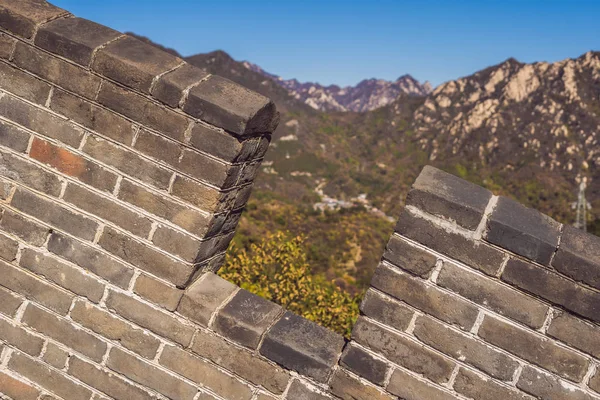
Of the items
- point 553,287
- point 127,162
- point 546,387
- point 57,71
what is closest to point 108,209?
point 127,162

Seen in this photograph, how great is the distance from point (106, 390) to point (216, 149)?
1.28 m

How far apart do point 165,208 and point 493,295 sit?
1.43 meters

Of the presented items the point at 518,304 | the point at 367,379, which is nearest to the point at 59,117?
the point at 367,379

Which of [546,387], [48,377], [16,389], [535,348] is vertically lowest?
[16,389]

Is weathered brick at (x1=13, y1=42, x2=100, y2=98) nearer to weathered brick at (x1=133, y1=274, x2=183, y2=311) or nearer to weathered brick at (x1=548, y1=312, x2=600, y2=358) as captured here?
weathered brick at (x1=133, y1=274, x2=183, y2=311)

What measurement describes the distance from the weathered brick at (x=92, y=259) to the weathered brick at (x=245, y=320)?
0.48m

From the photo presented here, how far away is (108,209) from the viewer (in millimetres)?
1898

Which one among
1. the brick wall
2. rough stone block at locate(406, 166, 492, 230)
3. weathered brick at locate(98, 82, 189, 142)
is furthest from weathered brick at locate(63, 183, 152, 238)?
rough stone block at locate(406, 166, 492, 230)

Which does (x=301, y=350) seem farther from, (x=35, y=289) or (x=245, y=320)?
(x=35, y=289)

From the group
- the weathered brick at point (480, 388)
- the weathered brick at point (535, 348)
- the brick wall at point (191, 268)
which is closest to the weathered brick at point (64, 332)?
the brick wall at point (191, 268)

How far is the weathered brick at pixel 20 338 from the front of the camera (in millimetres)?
2012

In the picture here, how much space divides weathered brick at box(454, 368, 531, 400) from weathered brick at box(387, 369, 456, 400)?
67 millimetres

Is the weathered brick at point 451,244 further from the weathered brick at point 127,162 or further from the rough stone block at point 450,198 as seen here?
the weathered brick at point 127,162

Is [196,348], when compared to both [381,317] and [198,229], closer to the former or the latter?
[198,229]
